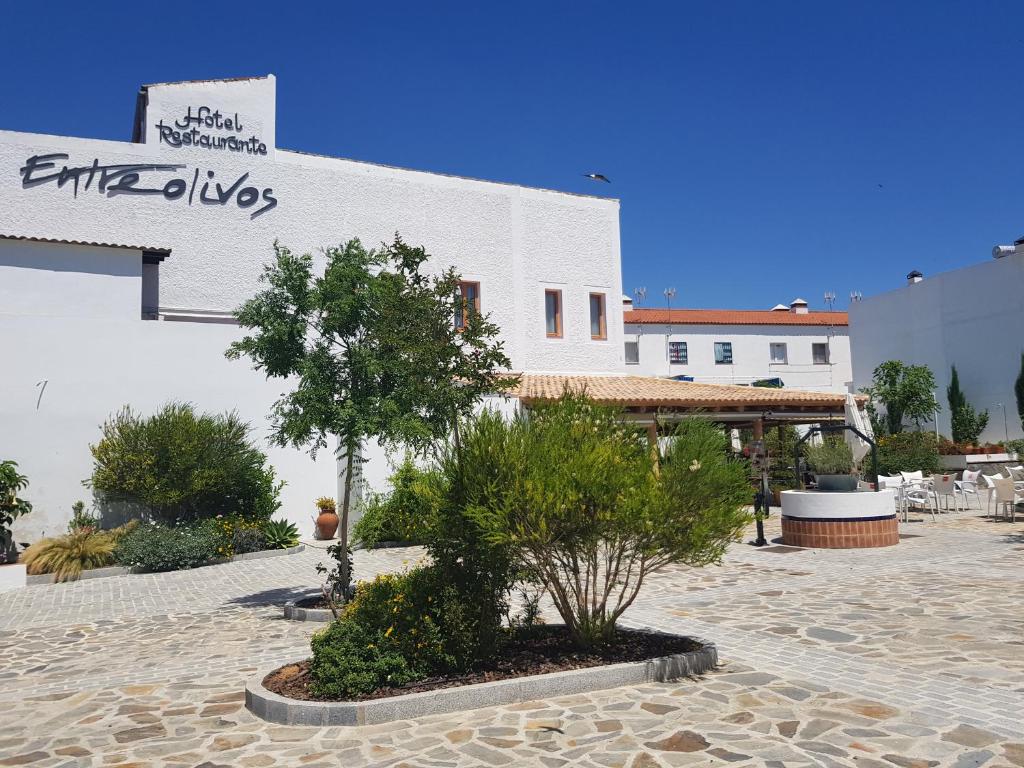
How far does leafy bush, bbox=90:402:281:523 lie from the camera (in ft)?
52.0

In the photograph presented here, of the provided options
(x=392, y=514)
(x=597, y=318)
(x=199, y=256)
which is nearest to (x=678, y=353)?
(x=597, y=318)

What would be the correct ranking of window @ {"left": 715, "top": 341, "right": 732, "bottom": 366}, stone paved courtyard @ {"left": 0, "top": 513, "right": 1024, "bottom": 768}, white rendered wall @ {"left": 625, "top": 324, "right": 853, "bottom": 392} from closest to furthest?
1. stone paved courtyard @ {"left": 0, "top": 513, "right": 1024, "bottom": 768}
2. white rendered wall @ {"left": 625, "top": 324, "right": 853, "bottom": 392}
3. window @ {"left": 715, "top": 341, "right": 732, "bottom": 366}

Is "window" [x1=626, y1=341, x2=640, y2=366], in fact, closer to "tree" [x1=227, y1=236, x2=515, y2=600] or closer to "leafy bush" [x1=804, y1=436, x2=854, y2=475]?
"leafy bush" [x1=804, y1=436, x2=854, y2=475]

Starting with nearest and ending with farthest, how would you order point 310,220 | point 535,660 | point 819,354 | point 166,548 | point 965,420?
point 535,660 → point 166,548 → point 310,220 → point 965,420 → point 819,354

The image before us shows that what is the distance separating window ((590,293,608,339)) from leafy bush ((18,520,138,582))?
50.3ft

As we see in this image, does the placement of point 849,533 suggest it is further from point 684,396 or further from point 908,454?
point 908,454

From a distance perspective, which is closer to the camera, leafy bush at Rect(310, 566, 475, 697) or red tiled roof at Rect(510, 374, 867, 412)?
leafy bush at Rect(310, 566, 475, 697)

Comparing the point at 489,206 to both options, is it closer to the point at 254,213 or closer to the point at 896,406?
the point at 254,213

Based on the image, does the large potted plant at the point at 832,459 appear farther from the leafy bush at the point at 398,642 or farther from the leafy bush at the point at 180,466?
the leafy bush at the point at 398,642

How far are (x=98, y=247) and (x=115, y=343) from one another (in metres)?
2.27

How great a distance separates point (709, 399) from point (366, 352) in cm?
1497

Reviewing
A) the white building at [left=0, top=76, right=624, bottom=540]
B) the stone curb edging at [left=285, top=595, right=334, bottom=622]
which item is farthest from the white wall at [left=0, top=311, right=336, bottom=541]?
the stone curb edging at [left=285, top=595, right=334, bottom=622]

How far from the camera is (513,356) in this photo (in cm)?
2425

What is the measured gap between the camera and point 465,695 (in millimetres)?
6137
